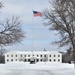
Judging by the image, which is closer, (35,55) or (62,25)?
(62,25)

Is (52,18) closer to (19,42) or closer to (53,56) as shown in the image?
(19,42)

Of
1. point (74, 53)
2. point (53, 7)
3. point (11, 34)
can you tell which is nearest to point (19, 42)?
point (11, 34)

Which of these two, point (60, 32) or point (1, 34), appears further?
point (60, 32)

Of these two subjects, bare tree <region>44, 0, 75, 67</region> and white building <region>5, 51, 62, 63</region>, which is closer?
bare tree <region>44, 0, 75, 67</region>

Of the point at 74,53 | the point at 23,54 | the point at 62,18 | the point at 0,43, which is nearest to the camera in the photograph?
the point at 0,43

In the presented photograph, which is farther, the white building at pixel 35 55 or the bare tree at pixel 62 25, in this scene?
the white building at pixel 35 55

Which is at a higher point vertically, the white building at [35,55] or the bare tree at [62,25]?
the bare tree at [62,25]

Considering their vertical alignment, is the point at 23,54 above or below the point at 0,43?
below

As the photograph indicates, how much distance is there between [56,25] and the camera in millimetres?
41438

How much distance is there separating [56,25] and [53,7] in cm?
288

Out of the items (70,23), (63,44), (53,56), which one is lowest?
(53,56)

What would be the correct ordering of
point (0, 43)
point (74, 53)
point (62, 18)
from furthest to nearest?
1. point (62, 18)
2. point (74, 53)
3. point (0, 43)

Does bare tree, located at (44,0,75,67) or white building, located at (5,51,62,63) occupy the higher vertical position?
bare tree, located at (44,0,75,67)

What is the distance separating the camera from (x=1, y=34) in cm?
2986
